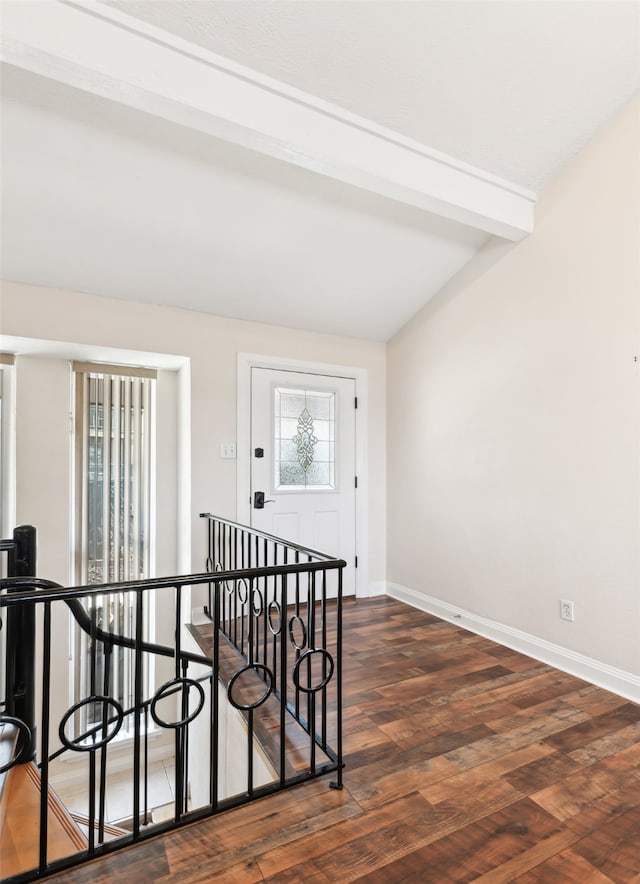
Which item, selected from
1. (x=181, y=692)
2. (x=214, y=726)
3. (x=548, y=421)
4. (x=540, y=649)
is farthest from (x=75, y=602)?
(x=548, y=421)

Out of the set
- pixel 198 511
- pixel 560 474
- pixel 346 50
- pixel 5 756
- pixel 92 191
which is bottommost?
pixel 5 756

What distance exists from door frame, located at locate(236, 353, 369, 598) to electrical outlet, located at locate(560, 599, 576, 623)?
1.79 m

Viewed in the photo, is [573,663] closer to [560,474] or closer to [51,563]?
[560,474]

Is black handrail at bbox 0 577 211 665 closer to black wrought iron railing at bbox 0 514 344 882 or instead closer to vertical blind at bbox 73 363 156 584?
black wrought iron railing at bbox 0 514 344 882

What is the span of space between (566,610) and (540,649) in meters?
0.32

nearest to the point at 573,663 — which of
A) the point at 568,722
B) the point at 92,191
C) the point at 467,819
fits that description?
the point at 568,722

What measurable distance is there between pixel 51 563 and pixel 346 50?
12.1 feet

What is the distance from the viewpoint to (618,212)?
252 centimetres

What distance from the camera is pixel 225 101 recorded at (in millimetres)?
2020

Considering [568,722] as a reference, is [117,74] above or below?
above

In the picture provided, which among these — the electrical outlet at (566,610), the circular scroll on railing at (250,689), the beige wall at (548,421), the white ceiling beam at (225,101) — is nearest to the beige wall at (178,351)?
the circular scroll on railing at (250,689)

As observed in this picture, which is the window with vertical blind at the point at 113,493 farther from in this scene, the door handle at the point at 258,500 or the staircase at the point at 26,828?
the staircase at the point at 26,828

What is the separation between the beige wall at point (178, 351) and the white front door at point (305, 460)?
22 centimetres

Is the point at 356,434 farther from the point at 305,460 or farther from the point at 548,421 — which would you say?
the point at 548,421
